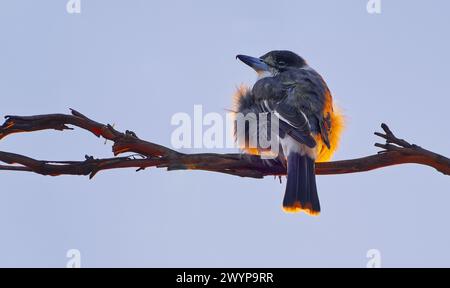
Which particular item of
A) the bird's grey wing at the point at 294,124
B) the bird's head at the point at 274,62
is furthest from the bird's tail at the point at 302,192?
the bird's head at the point at 274,62

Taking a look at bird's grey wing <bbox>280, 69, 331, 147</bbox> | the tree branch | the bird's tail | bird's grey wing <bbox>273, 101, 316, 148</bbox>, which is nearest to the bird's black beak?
bird's grey wing <bbox>280, 69, 331, 147</bbox>

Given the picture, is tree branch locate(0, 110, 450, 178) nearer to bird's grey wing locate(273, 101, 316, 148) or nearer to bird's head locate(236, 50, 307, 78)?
bird's grey wing locate(273, 101, 316, 148)

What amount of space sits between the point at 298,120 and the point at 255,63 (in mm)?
1731

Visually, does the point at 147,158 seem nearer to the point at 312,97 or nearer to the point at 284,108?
the point at 284,108

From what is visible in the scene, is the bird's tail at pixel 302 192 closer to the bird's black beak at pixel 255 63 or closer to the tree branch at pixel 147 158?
the tree branch at pixel 147 158

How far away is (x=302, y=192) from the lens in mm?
5344

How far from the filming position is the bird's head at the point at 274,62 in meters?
7.44

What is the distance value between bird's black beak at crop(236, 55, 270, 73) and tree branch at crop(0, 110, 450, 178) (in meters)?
3.36

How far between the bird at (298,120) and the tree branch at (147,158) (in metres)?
1.23

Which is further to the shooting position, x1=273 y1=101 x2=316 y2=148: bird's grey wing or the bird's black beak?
the bird's black beak

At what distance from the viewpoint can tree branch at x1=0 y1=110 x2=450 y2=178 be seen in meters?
3.90
